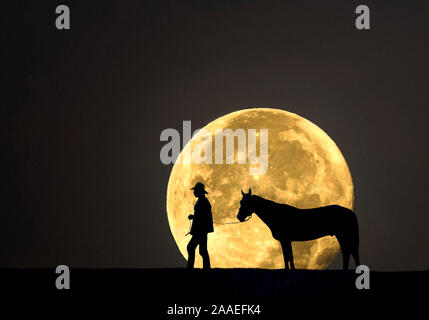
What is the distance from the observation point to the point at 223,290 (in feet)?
21.9

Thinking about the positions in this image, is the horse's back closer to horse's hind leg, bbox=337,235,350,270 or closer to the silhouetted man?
horse's hind leg, bbox=337,235,350,270

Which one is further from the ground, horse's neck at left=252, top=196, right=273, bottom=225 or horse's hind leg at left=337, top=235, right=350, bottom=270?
horse's neck at left=252, top=196, right=273, bottom=225

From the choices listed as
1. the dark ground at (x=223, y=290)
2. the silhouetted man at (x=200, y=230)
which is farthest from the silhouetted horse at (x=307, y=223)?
the dark ground at (x=223, y=290)

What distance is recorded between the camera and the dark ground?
21.0 feet

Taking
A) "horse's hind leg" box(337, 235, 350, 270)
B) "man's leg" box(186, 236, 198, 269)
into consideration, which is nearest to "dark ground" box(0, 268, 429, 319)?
"man's leg" box(186, 236, 198, 269)

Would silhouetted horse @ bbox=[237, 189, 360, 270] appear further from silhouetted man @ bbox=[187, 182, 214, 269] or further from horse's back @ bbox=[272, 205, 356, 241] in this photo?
silhouetted man @ bbox=[187, 182, 214, 269]

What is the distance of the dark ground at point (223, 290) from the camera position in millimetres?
6410

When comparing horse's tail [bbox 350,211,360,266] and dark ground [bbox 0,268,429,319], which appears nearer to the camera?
dark ground [bbox 0,268,429,319]

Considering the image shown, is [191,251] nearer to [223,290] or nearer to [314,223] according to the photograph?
[223,290]

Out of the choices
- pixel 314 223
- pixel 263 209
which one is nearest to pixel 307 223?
pixel 314 223

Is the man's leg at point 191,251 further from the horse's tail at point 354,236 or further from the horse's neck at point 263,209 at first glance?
the horse's tail at point 354,236

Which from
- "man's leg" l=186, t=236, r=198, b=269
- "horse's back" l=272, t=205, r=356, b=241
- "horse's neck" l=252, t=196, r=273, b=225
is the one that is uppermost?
"horse's neck" l=252, t=196, r=273, b=225

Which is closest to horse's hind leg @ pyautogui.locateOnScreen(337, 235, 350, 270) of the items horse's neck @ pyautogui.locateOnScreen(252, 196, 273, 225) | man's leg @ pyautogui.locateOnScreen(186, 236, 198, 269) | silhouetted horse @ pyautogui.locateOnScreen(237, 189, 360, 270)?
silhouetted horse @ pyautogui.locateOnScreen(237, 189, 360, 270)
